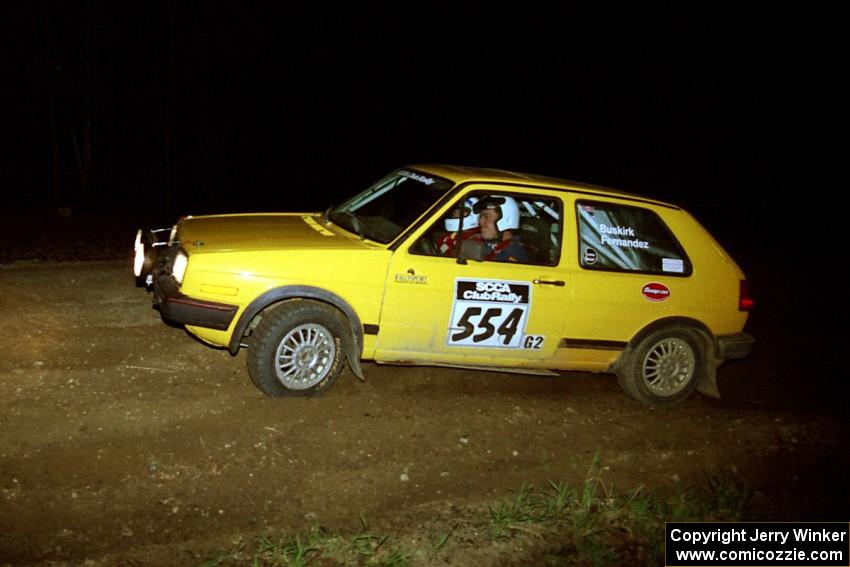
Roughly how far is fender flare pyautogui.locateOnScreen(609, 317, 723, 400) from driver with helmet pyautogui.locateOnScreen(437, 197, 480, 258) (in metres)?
1.63

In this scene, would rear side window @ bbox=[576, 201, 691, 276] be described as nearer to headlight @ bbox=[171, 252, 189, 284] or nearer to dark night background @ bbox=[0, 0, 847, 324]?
headlight @ bbox=[171, 252, 189, 284]

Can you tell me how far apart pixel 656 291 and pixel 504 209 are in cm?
145

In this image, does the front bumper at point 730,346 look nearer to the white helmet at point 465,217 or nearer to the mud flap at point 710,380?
the mud flap at point 710,380

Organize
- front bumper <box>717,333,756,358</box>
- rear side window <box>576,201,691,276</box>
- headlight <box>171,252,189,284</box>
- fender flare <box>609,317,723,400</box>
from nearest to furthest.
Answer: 1. headlight <box>171,252,189,284</box>
2. rear side window <box>576,201,691,276</box>
3. fender flare <box>609,317,723,400</box>
4. front bumper <box>717,333,756,358</box>

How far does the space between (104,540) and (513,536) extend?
2192 millimetres

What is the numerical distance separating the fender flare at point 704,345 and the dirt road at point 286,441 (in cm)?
19

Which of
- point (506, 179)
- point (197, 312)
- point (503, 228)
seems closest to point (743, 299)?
point (503, 228)

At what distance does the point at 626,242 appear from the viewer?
612 cm

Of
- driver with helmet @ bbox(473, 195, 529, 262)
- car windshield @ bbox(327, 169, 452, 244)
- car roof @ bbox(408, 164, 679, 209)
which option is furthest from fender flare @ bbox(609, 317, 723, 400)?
car windshield @ bbox(327, 169, 452, 244)

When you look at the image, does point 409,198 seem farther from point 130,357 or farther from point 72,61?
point 72,61

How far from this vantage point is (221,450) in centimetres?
477

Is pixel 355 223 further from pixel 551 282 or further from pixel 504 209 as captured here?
pixel 551 282

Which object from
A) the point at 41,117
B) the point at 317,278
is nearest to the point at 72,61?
the point at 41,117

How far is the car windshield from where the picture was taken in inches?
229
